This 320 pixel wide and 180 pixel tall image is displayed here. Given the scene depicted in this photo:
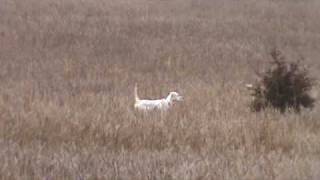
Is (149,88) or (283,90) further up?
(283,90)

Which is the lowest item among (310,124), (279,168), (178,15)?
(178,15)

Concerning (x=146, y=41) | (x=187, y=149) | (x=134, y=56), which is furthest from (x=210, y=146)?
(x=146, y=41)

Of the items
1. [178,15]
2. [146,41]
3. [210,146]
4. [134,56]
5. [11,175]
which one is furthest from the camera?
[178,15]

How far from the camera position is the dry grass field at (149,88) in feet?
21.6

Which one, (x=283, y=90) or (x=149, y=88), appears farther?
(x=149, y=88)

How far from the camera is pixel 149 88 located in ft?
46.7

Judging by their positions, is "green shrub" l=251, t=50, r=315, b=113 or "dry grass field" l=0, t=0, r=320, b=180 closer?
"dry grass field" l=0, t=0, r=320, b=180

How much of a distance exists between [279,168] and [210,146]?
1.44m

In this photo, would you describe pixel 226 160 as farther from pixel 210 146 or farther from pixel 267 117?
pixel 267 117

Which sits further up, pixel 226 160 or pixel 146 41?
pixel 226 160

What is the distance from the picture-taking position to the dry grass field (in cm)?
659

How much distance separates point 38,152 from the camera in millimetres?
7004

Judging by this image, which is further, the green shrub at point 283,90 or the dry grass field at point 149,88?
the green shrub at point 283,90

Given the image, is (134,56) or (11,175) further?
(134,56)
